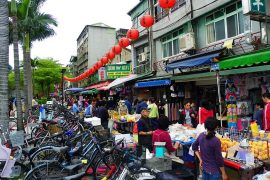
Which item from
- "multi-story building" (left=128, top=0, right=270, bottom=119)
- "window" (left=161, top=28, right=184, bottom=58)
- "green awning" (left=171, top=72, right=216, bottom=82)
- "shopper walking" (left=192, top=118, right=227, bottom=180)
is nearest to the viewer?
"shopper walking" (left=192, top=118, right=227, bottom=180)

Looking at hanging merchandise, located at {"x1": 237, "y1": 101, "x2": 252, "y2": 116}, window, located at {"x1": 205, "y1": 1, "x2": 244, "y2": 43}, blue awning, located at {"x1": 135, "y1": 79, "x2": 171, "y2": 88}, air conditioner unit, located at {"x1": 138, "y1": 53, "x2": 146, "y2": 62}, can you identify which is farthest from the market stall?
air conditioner unit, located at {"x1": 138, "y1": 53, "x2": 146, "y2": 62}

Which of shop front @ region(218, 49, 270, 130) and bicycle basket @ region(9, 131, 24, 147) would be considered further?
shop front @ region(218, 49, 270, 130)

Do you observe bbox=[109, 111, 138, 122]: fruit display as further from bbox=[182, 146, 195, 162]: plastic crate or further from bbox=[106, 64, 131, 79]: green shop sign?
bbox=[106, 64, 131, 79]: green shop sign

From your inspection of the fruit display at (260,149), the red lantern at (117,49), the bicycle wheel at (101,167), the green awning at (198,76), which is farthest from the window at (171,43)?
the bicycle wheel at (101,167)

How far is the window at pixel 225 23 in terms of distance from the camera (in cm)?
1289

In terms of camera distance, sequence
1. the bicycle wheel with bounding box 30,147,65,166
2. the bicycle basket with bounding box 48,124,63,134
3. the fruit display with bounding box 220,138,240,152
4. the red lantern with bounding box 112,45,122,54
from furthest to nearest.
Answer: the red lantern with bounding box 112,45,122,54
the bicycle basket with bounding box 48,124,63,134
the bicycle wheel with bounding box 30,147,65,166
the fruit display with bounding box 220,138,240,152

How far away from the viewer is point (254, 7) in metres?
10.1

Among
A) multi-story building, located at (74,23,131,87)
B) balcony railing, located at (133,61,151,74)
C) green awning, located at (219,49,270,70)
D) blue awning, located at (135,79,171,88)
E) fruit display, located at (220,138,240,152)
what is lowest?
fruit display, located at (220,138,240,152)

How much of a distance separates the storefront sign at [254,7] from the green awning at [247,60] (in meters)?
1.77

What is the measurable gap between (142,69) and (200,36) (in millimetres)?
8946

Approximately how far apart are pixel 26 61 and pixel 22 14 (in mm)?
7279

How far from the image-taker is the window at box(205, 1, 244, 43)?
42.3 ft

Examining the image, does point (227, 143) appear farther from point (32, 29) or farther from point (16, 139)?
point (32, 29)

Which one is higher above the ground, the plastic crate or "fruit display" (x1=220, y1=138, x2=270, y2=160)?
"fruit display" (x1=220, y1=138, x2=270, y2=160)
